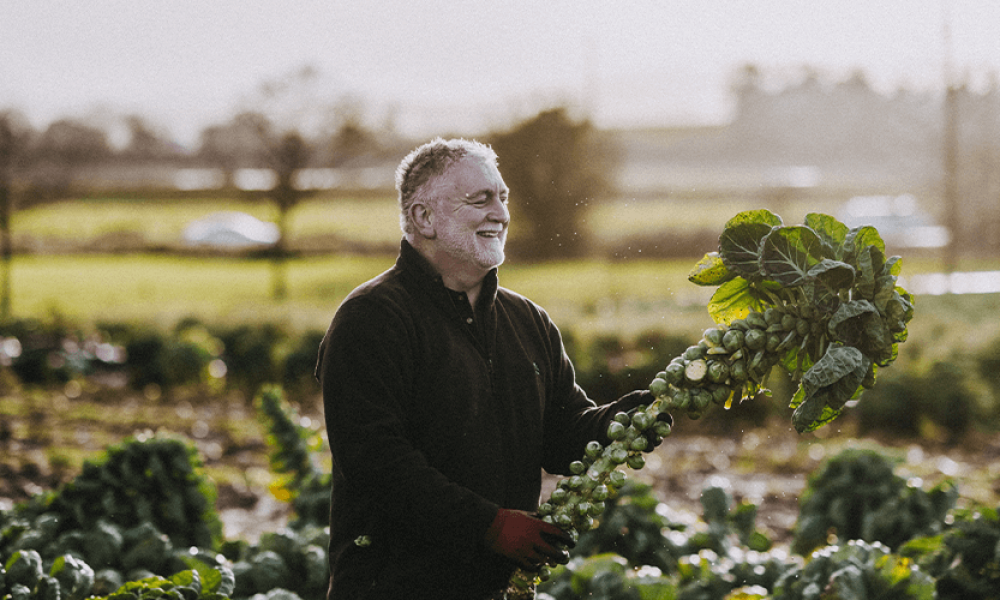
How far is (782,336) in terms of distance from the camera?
2.03 metres

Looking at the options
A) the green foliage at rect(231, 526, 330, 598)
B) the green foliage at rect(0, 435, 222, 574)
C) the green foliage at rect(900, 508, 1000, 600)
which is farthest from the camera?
the green foliage at rect(0, 435, 222, 574)

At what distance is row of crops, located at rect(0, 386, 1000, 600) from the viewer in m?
2.83

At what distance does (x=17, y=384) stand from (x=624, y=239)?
481 inches

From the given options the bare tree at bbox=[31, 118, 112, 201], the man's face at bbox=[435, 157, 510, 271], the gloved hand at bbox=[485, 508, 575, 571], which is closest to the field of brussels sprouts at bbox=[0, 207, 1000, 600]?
the gloved hand at bbox=[485, 508, 575, 571]

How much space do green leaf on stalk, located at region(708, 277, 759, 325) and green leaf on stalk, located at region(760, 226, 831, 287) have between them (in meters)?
0.17

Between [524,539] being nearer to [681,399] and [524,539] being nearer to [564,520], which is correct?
[564,520]

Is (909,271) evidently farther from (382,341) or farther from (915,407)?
(382,341)

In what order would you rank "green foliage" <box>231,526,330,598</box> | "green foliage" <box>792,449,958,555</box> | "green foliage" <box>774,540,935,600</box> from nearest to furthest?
"green foliage" <box>774,540,935,600</box> < "green foliage" <box>231,526,330,598</box> < "green foliage" <box>792,449,958,555</box>

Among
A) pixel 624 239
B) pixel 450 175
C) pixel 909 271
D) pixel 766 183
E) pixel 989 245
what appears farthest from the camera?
pixel 766 183

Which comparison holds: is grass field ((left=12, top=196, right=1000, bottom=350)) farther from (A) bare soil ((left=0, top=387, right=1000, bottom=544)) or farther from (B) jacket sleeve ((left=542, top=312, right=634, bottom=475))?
(B) jacket sleeve ((left=542, top=312, right=634, bottom=475))

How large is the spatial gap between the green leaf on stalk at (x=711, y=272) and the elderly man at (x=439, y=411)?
1.14 feet

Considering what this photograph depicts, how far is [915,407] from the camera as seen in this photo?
7.01 m

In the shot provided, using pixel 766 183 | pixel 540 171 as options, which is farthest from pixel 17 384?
pixel 766 183

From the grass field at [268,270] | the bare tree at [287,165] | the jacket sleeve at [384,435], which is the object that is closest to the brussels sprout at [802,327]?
the jacket sleeve at [384,435]
